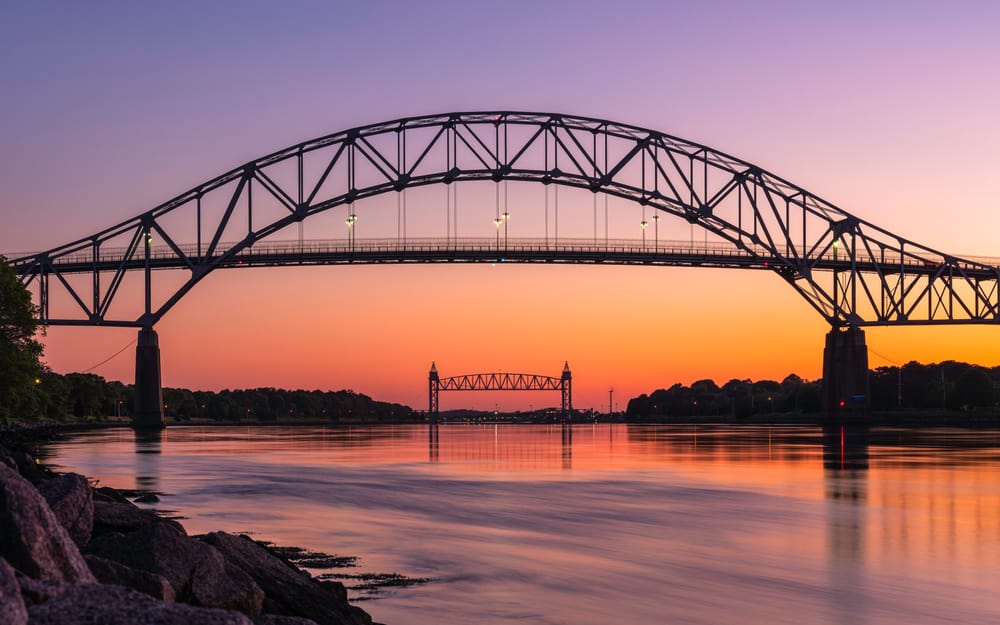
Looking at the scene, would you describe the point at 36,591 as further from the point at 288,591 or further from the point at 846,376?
the point at 846,376

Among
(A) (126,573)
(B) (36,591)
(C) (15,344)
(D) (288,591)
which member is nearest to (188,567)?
(A) (126,573)

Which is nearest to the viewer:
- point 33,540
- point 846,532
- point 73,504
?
point 33,540

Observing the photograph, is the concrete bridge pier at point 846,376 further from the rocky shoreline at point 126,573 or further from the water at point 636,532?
the rocky shoreline at point 126,573

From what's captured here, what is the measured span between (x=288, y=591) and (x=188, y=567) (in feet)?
6.24

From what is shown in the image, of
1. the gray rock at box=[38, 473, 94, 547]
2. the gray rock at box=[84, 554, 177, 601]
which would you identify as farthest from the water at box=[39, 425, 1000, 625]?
the gray rock at box=[84, 554, 177, 601]

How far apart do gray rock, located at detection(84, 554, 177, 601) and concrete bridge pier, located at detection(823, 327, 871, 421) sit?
358ft

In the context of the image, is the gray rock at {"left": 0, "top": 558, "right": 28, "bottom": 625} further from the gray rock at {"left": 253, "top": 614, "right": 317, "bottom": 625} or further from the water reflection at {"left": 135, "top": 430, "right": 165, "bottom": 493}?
the water reflection at {"left": 135, "top": 430, "right": 165, "bottom": 493}

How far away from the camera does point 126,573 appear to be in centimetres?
1028

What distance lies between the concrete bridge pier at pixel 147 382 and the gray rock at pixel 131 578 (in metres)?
95.2

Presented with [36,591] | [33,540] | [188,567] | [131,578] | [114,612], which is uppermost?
[33,540]

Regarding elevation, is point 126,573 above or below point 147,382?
below

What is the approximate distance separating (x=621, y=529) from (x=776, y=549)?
484cm

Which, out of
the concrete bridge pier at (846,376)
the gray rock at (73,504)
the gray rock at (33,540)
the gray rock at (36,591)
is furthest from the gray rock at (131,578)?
the concrete bridge pier at (846,376)

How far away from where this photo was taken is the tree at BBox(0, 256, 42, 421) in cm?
5769
